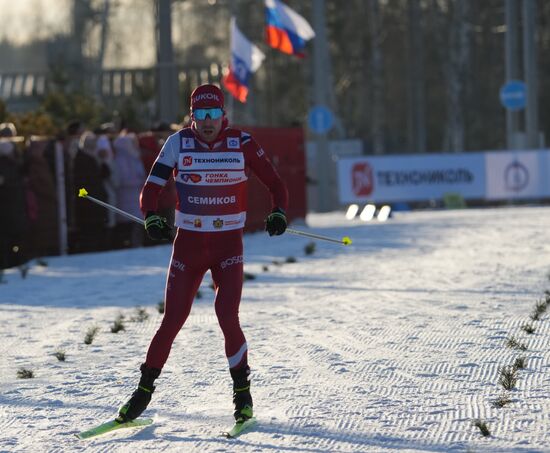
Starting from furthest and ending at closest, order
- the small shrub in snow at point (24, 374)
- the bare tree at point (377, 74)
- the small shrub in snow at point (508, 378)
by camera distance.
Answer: the bare tree at point (377, 74), the small shrub in snow at point (24, 374), the small shrub in snow at point (508, 378)

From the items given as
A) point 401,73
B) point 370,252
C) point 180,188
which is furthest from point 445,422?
point 401,73

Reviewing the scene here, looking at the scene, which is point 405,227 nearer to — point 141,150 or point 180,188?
point 141,150

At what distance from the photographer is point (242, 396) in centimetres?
744

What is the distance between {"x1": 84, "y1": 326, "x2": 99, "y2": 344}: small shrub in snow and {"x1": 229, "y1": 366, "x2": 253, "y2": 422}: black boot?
10.8 feet

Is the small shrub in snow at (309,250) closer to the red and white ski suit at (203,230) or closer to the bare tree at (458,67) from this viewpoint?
the red and white ski suit at (203,230)

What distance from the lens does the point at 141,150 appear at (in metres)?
20.5

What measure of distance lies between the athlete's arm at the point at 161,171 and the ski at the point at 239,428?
1.13 meters

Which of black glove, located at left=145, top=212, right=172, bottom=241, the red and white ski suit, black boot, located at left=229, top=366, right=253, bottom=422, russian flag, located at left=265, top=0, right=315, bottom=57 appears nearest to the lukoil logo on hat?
the red and white ski suit

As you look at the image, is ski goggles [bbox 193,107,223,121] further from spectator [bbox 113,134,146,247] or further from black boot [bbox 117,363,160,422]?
spectator [bbox 113,134,146,247]

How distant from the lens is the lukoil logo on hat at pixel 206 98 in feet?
24.3

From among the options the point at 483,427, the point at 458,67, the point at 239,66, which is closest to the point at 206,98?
the point at 483,427

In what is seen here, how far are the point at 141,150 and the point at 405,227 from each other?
4.47 metres

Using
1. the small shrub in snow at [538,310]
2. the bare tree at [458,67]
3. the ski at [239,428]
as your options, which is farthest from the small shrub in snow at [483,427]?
the bare tree at [458,67]

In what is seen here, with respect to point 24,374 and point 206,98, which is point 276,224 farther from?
point 24,374
